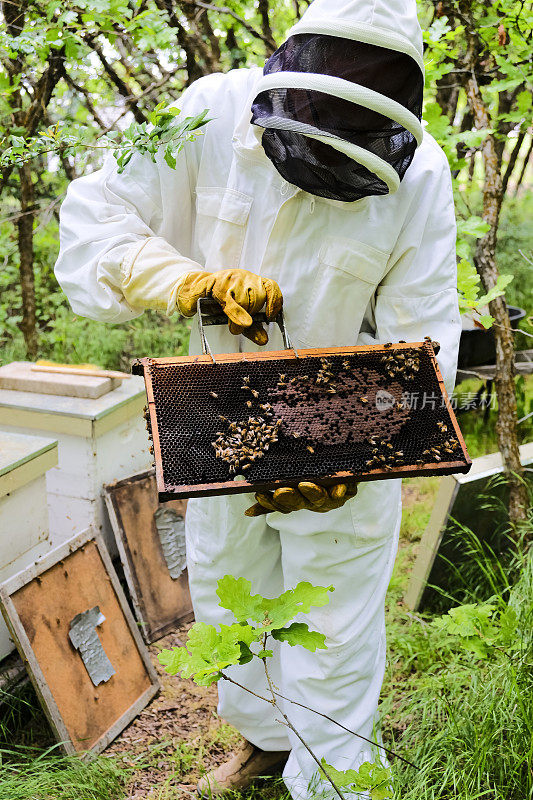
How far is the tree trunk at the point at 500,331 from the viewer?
3271 millimetres

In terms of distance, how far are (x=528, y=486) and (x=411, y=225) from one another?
1935 millimetres

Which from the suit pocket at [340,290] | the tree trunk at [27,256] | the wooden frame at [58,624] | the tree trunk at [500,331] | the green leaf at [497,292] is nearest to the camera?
the suit pocket at [340,290]

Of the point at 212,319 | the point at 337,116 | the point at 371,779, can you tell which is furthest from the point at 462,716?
the point at 337,116

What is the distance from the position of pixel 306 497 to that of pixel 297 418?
220 millimetres

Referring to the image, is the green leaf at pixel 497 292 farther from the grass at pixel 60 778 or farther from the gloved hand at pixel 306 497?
the grass at pixel 60 778

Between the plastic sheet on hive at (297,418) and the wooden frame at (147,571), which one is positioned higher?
the plastic sheet on hive at (297,418)

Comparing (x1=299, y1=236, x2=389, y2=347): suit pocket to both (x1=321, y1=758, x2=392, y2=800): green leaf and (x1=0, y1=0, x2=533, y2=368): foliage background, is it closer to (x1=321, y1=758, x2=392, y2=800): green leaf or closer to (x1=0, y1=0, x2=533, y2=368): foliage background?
(x1=0, y1=0, x2=533, y2=368): foliage background

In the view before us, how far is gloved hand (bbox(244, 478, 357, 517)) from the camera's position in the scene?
67.7 inches

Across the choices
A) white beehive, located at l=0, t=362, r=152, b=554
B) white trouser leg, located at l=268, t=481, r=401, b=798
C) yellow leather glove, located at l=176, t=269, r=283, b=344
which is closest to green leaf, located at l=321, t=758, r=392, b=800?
white trouser leg, located at l=268, t=481, r=401, b=798

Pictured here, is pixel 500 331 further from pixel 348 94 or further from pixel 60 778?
pixel 60 778

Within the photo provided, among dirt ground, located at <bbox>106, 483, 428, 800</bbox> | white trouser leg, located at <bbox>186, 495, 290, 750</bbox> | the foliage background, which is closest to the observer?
white trouser leg, located at <bbox>186, 495, 290, 750</bbox>

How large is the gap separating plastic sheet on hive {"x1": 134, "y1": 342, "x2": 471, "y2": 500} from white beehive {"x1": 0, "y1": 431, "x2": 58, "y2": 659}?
35.3 inches

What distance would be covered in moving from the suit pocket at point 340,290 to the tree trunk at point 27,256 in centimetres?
248

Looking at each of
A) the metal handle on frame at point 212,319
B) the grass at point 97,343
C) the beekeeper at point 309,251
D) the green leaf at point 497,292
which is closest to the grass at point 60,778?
the beekeeper at point 309,251
